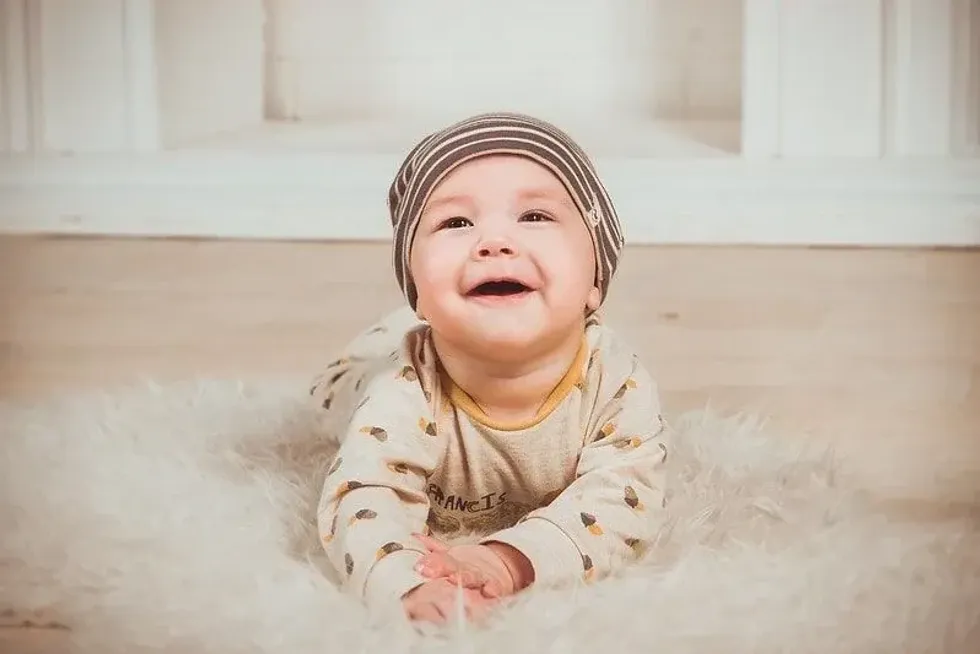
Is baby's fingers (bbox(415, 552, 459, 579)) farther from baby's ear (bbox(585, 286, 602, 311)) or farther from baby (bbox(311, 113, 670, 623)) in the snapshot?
baby's ear (bbox(585, 286, 602, 311))

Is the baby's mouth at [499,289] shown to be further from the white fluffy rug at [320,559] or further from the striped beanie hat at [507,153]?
the white fluffy rug at [320,559]

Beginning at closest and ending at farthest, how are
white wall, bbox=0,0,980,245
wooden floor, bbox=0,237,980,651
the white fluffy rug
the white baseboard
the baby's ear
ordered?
1. the white fluffy rug
2. the baby's ear
3. wooden floor, bbox=0,237,980,651
4. white wall, bbox=0,0,980,245
5. the white baseboard

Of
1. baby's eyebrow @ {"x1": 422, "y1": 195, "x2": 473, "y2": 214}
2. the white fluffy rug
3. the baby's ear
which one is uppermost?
baby's eyebrow @ {"x1": 422, "y1": 195, "x2": 473, "y2": 214}

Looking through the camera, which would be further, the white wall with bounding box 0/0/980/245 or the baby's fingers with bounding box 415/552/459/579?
the white wall with bounding box 0/0/980/245

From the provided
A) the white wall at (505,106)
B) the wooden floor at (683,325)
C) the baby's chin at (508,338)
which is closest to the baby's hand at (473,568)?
the baby's chin at (508,338)

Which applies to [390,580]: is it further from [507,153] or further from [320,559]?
[507,153]

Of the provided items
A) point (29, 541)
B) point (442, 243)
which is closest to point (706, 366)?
point (442, 243)

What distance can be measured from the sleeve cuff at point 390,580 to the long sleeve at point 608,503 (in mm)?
60

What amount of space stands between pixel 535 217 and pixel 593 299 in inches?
2.7

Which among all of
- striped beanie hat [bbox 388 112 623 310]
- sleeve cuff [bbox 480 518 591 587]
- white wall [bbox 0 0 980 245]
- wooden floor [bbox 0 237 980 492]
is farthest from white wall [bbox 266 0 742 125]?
sleeve cuff [bbox 480 518 591 587]

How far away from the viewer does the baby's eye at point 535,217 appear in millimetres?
655

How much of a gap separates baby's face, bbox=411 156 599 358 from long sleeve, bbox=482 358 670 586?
8 cm

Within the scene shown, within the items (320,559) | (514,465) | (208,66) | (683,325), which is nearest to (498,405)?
(514,465)

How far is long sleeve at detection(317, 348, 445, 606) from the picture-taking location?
0.59 meters
